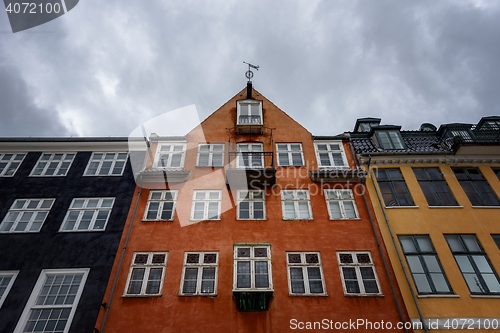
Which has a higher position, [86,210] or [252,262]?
[86,210]

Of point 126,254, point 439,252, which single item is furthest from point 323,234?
point 126,254

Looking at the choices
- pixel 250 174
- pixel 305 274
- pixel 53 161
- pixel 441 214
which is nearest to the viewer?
pixel 305 274

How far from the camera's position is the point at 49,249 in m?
15.3

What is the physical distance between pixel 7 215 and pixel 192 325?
12.3m

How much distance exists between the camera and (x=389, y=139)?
20.9 meters

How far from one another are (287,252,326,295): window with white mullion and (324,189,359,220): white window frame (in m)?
2.85

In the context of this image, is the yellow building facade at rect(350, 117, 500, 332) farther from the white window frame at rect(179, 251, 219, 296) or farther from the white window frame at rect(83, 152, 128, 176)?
the white window frame at rect(83, 152, 128, 176)

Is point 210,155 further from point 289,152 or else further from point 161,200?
point 289,152

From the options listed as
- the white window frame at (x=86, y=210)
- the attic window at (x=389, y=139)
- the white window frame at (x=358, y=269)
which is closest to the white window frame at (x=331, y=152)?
the attic window at (x=389, y=139)

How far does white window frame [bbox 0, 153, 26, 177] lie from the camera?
18.9 m

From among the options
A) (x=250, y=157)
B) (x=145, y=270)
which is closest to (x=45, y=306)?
(x=145, y=270)

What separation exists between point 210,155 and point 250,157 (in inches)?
105

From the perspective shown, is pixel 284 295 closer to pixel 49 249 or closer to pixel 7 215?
pixel 49 249

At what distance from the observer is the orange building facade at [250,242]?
13328mm
